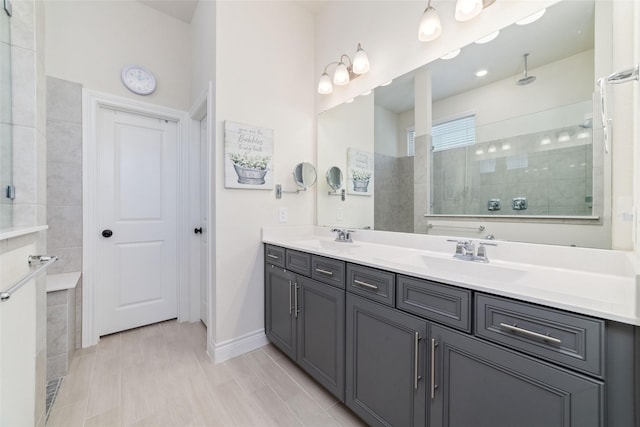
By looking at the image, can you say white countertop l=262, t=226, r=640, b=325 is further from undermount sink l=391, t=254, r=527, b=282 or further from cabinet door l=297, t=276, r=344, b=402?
cabinet door l=297, t=276, r=344, b=402

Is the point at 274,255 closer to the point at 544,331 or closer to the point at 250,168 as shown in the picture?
the point at 250,168

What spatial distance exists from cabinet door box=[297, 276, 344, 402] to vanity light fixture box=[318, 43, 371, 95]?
1616 millimetres

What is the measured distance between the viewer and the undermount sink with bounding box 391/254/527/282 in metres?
1.13

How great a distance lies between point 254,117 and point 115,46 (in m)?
1.49

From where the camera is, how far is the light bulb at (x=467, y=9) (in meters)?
1.36

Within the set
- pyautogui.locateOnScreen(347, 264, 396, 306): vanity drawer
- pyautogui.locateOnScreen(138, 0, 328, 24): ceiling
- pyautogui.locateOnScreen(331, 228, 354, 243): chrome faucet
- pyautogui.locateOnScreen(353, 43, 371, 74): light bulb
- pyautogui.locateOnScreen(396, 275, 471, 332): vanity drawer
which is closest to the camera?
pyautogui.locateOnScreen(396, 275, 471, 332): vanity drawer

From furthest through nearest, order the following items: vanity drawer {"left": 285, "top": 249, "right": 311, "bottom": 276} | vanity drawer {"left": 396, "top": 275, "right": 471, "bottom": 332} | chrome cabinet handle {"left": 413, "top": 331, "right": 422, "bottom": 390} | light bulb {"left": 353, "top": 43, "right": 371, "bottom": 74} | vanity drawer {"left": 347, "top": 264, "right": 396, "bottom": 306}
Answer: light bulb {"left": 353, "top": 43, "right": 371, "bottom": 74} < vanity drawer {"left": 285, "top": 249, "right": 311, "bottom": 276} < vanity drawer {"left": 347, "top": 264, "right": 396, "bottom": 306} < chrome cabinet handle {"left": 413, "top": 331, "right": 422, "bottom": 390} < vanity drawer {"left": 396, "top": 275, "right": 471, "bottom": 332}

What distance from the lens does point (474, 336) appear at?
0.90 meters

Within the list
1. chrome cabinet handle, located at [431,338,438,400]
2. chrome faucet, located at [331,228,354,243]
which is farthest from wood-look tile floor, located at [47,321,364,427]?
chrome faucet, located at [331,228,354,243]

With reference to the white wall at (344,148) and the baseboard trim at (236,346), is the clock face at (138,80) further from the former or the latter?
the baseboard trim at (236,346)

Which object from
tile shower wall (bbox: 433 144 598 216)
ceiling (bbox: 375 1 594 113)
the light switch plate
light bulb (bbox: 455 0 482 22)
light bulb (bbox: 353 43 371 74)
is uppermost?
light bulb (bbox: 353 43 371 74)

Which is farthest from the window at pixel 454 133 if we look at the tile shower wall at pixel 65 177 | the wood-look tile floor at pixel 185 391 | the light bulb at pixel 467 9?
the tile shower wall at pixel 65 177

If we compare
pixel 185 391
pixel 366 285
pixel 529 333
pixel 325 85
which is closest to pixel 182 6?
pixel 325 85

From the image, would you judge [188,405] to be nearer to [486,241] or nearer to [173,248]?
[173,248]
